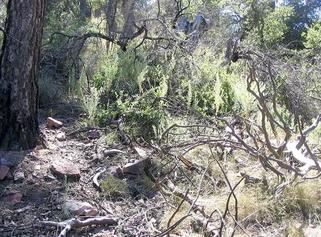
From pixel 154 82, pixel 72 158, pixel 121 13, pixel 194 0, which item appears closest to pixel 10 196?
pixel 72 158

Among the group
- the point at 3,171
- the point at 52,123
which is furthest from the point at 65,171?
the point at 52,123

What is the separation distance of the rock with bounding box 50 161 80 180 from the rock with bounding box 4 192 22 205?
1.15 ft

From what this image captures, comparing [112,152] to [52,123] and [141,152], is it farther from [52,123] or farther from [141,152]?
[52,123]

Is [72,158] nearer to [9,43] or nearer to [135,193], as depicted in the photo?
[135,193]

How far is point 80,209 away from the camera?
2.92 m

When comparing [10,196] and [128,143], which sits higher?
[128,143]

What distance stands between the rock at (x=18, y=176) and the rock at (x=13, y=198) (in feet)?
0.55

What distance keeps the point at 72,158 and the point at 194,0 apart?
8.94 meters

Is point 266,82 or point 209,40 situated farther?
point 209,40

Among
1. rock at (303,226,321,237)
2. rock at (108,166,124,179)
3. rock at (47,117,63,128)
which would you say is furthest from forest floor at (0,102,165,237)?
rock at (303,226,321,237)

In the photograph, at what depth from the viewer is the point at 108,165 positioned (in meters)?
3.66

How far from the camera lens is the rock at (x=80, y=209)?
2.91m

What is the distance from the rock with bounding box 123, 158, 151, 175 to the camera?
3.52 metres

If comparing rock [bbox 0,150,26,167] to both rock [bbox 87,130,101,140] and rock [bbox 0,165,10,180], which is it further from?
rock [bbox 87,130,101,140]
